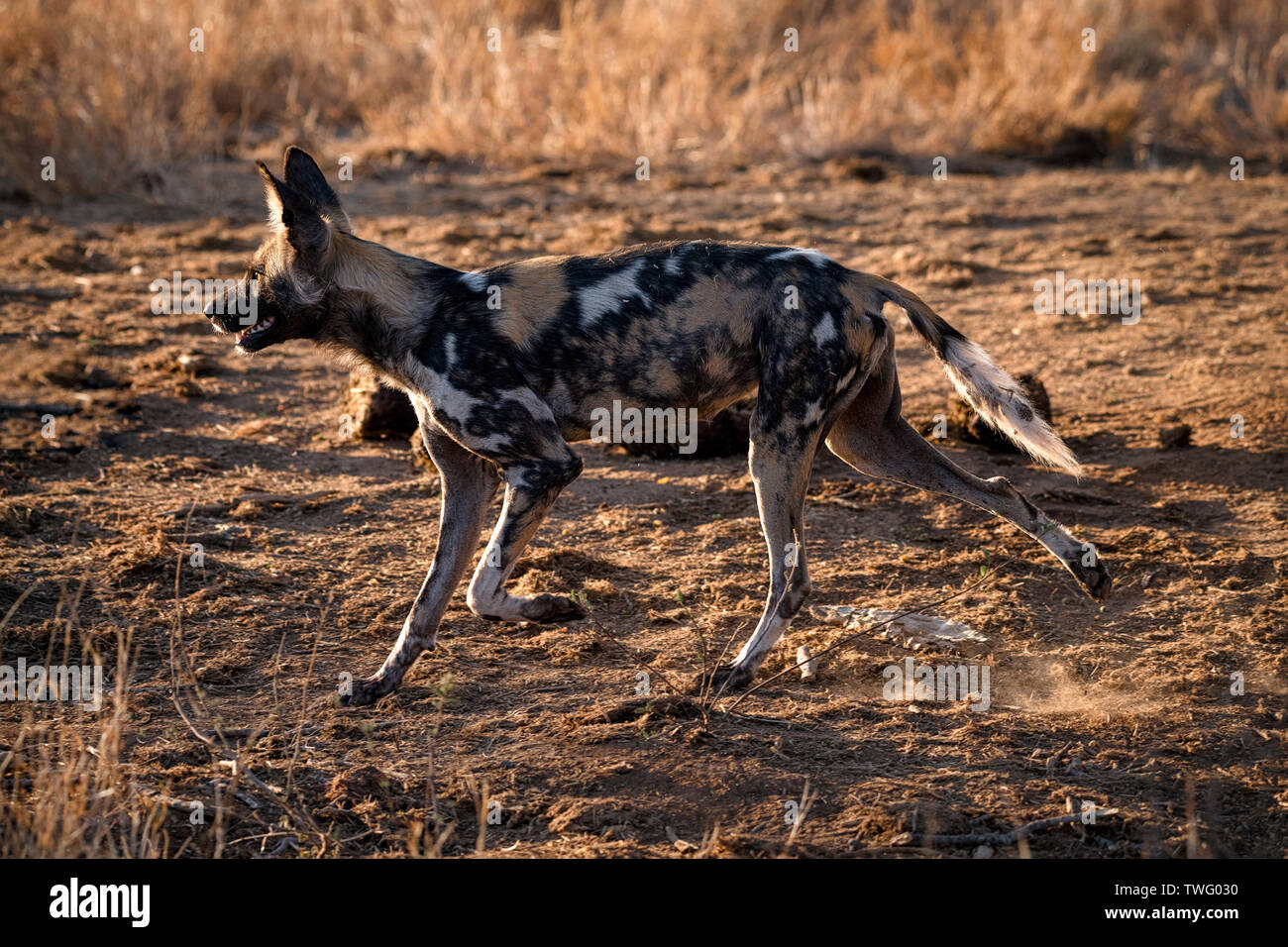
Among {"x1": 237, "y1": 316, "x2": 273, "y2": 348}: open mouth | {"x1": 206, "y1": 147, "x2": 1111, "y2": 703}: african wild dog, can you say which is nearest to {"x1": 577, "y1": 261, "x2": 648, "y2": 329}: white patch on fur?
{"x1": 206, "y1": 147, "x2": 1111, "y2": 703}: african wild dog

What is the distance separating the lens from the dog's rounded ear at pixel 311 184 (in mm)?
4090

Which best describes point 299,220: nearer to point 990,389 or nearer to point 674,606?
point 674,606

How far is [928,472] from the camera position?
14.5ft

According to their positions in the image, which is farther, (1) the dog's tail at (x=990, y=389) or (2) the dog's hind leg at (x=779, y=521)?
(1) the dog's tail at (x=990, y=389)

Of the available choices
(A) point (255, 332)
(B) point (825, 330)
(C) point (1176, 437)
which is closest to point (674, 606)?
(B) point (825, 330)

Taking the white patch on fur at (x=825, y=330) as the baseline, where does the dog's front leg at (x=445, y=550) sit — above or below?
below

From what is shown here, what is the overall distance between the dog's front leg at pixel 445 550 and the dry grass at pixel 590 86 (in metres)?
7.52

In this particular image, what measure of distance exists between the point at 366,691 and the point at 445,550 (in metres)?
0.50

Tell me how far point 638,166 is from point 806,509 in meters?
6.18

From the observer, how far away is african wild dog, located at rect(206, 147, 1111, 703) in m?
4.03

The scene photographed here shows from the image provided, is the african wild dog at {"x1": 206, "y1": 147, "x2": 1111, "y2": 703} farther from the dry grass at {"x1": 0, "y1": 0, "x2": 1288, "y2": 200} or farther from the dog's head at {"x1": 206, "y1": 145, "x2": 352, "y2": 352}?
the dry grass at {"x1": 0, "y1": 0, "x2": 1288, "y2": 200}

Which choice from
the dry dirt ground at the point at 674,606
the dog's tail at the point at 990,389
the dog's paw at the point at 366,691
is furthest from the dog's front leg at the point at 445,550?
the dog's tail at the point at 990,389

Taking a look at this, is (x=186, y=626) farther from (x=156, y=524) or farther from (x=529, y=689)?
(x=529, y=689)

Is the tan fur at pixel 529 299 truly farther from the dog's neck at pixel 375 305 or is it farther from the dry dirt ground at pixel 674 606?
the dry dirt ground at pixel 674 606
